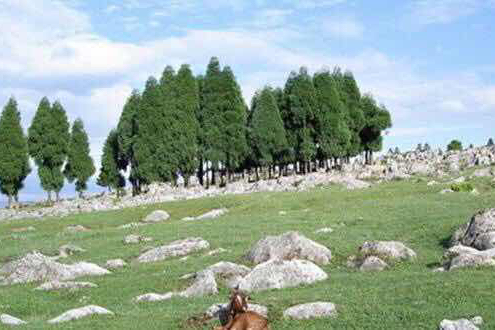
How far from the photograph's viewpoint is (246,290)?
29688 mm

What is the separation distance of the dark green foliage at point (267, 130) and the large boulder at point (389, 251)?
82.0 m

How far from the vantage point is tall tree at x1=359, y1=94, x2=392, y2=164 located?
138 m

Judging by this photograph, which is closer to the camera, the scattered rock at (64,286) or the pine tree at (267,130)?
the scattered rock at (64,286)

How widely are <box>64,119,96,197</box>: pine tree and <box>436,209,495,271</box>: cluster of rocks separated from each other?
3590 inches

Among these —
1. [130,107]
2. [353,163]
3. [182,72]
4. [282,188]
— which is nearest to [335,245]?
[282,188]

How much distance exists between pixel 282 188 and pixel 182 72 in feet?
117

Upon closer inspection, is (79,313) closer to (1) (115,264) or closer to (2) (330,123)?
(1) (115,264)

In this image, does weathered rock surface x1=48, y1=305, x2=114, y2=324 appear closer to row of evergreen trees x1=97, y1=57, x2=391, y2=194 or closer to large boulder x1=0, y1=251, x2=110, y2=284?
large boulder x1=0, y1=251, x2=110, y2=284

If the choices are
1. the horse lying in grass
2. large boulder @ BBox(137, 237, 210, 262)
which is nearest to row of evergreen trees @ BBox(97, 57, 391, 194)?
large boulder @ BBox(137, 237, 210, 262)

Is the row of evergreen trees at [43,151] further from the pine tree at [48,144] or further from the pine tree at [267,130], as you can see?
the pine tree at [267,130]

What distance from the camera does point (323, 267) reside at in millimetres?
35500

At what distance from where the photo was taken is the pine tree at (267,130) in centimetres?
11825

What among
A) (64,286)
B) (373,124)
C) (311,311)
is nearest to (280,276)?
(311,311)

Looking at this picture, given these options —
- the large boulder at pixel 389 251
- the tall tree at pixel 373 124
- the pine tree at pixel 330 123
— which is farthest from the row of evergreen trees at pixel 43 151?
the large boulder at pixel 389 251
